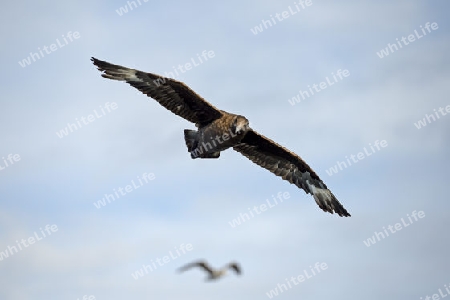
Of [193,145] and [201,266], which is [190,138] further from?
[201,266]

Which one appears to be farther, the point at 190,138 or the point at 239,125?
the point at 190,138

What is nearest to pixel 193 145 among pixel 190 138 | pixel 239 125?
pixel 190 138

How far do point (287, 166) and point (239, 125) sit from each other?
12.8 feet

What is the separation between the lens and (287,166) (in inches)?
1037

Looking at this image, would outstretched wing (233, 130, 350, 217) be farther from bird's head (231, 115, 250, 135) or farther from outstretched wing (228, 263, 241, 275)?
outstretched wing (228, 263, 241, 275)

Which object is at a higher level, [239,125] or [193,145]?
[193,145]

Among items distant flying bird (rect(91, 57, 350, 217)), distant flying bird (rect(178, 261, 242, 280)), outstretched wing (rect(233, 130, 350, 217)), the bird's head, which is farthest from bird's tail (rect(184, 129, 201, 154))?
distant flying bird (rect(178, 261, 242, 280))

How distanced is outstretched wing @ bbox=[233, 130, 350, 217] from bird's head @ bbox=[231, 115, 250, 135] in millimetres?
1668

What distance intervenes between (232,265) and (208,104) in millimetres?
8252

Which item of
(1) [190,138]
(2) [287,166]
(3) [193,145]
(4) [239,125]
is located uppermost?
(1) [190,138]

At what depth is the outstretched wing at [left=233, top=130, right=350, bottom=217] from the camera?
2545 centimetres

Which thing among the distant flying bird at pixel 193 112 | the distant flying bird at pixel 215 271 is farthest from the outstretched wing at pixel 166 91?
the distant flying bird at pixel 215 271

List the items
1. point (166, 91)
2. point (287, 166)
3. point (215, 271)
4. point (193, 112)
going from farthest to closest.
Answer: point (215, 271)
point (287, 166)
point (193, 112)
point (166, 91)

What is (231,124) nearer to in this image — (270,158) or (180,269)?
(270,158)
